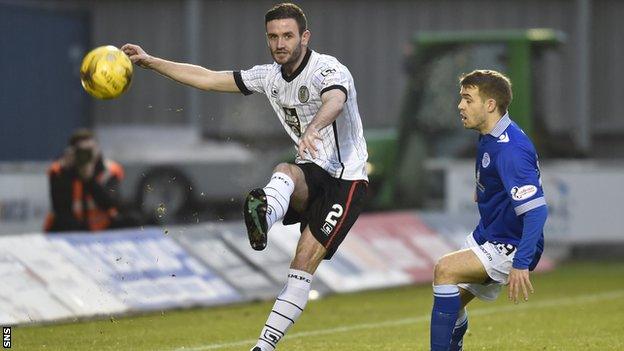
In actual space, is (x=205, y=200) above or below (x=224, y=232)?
below

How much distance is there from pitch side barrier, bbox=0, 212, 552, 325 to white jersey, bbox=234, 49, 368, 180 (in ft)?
6.87

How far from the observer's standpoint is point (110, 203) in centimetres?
1619

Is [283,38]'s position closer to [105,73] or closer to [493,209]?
[105,73]

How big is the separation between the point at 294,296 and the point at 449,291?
89 centimetres

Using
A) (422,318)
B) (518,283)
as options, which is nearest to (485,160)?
(518,283)

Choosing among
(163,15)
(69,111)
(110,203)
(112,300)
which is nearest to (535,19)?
(163,15)

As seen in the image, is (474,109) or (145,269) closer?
(474,109)

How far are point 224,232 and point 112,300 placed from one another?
2681 mm

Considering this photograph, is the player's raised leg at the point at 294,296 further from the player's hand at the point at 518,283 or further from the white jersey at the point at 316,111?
the player's hand at the point at 518,283

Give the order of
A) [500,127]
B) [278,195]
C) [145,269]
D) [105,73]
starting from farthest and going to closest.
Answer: [145,269]
[105,73]
[500,127]
[278,195]

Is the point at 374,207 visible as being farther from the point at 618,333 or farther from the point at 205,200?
the point at 618,333

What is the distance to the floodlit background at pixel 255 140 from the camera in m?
13.6

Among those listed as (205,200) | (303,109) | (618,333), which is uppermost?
(303,109)

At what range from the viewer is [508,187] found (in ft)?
27.6
